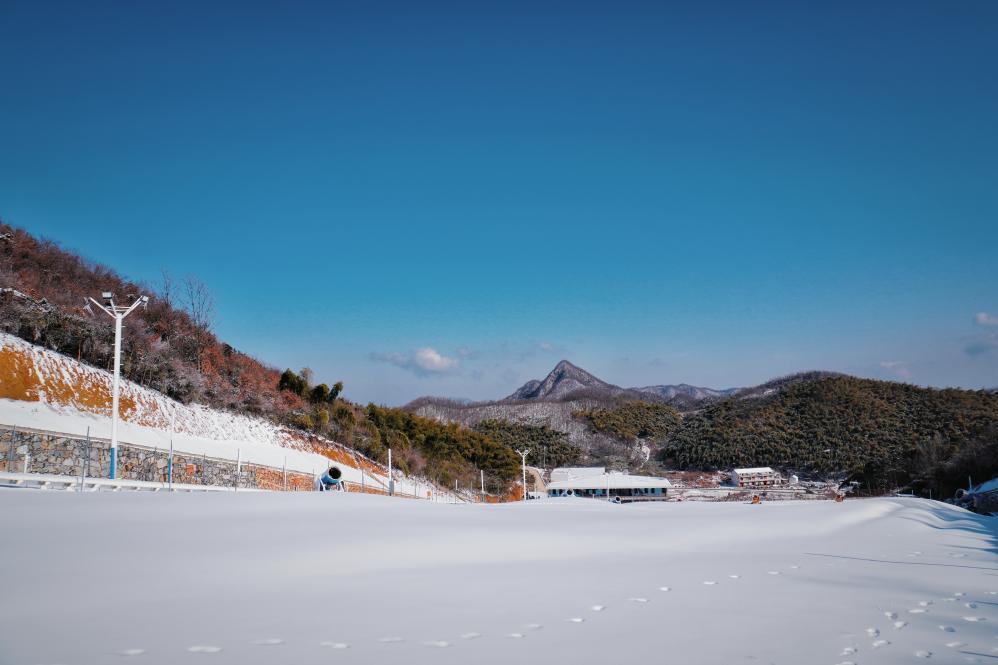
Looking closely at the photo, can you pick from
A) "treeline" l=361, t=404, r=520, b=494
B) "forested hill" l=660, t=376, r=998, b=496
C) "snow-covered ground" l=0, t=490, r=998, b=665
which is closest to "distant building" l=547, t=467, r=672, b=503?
"treeline" l=361, t=404, r=520, b=494

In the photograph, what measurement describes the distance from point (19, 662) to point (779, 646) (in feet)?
15.1

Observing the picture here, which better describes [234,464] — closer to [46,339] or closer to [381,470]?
[46,339]

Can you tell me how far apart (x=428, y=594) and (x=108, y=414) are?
74.9ft

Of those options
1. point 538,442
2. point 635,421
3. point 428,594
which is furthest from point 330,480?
point 635,421

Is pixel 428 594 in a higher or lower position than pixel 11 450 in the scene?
lower

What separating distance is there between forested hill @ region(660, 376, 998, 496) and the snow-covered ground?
211ft

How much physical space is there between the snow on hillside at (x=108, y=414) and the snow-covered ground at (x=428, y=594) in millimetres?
13006

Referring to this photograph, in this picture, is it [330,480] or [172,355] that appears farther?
[172,355]

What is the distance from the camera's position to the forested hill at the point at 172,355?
→ 1006 inches

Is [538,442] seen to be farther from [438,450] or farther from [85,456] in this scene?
[85,456]

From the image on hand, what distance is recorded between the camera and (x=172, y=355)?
103ft

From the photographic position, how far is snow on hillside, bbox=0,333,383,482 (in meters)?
21.6

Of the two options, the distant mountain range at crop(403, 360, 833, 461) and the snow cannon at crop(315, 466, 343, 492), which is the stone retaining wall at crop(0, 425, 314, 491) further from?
the distant mountain range at crop(403, 360, 833, 461)

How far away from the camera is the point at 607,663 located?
4.14 m
